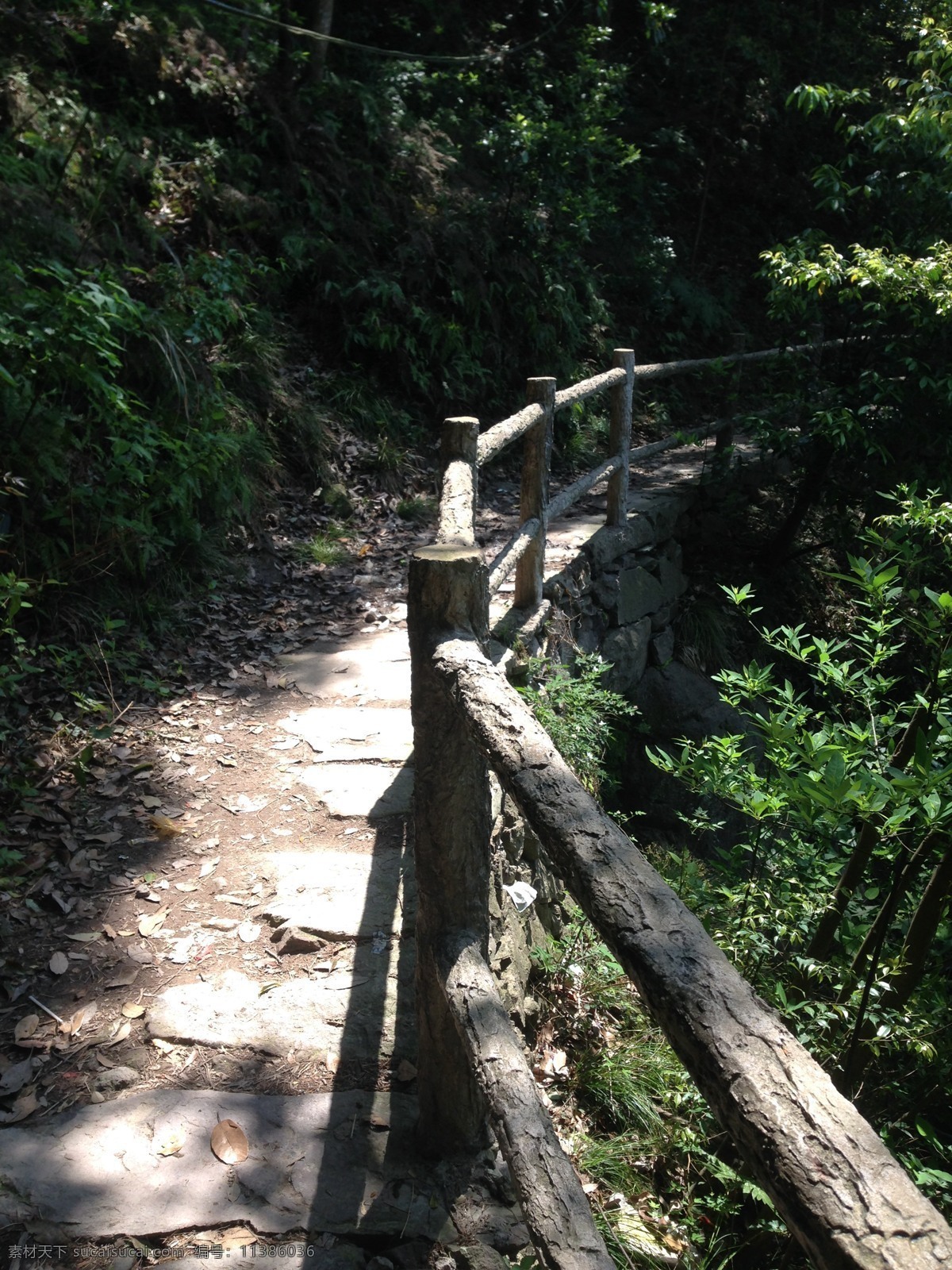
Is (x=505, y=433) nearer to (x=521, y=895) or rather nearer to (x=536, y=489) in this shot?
(x=536, y=489)

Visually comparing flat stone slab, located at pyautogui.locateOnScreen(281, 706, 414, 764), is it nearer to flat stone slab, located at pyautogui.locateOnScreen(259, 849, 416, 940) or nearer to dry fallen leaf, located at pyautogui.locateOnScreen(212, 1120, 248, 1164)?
flat stone slab, located at pyautogui.locateOnScreen(259, 849, 416, 940)

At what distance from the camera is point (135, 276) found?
624cm

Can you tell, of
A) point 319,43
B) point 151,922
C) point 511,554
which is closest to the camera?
point 151,922

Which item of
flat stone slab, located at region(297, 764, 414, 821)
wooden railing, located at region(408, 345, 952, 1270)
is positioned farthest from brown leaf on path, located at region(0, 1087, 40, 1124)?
flat stone slab, located at region(297, 764, 414, 821)

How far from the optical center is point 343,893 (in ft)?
10.0

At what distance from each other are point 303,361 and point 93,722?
4588mm

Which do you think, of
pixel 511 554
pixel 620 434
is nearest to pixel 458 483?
pixel 511 554

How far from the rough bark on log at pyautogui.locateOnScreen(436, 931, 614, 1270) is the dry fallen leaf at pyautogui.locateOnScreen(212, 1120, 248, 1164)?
0.65 metres

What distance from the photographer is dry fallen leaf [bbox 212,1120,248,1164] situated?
7.13 feet

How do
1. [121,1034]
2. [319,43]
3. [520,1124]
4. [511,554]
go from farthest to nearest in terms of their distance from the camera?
[319,43] < [511,554] < [121,1034] < [520,1124]

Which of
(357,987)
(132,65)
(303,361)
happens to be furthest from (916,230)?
(357,987)

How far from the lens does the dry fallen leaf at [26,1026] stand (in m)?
2.51

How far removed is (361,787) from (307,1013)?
1.13 metres

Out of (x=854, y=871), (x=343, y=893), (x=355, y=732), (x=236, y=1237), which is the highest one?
(x=854, y=871)
